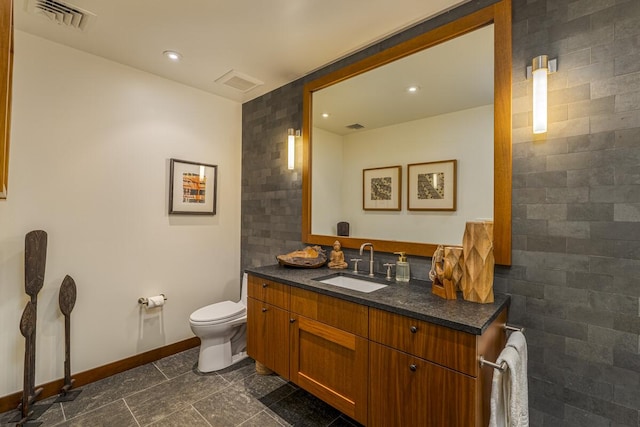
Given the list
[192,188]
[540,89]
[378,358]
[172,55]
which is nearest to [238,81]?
[172,55]

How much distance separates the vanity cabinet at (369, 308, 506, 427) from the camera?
1.20 m

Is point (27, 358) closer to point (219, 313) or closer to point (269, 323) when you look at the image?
point (219, 313)

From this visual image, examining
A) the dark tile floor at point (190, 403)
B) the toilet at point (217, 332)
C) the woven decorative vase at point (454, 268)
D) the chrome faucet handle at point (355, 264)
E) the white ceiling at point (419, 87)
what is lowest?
the dark tile floor at point (190, 403)

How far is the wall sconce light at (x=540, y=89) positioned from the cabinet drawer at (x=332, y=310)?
1.26 m

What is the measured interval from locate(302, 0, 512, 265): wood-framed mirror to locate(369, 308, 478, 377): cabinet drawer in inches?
23.7

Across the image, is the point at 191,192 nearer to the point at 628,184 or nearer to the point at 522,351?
the point at 522,351

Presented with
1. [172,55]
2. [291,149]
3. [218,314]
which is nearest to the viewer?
[172,55]

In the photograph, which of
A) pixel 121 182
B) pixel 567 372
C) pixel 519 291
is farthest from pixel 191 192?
pixel 567 372

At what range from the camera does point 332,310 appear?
1696 millimetres

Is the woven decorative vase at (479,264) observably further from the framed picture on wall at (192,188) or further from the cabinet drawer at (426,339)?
the framed picture on wall at (192,188)

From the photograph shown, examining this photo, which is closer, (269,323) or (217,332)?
(269,323)

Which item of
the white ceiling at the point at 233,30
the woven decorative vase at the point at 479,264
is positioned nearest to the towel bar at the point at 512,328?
the woven decorative vase at the point at 479,264

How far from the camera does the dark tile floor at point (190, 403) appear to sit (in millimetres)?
1894

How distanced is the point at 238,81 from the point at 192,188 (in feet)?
3.71
